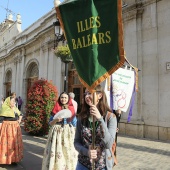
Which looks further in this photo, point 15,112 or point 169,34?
point 169,34

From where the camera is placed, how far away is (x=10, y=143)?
5.25m

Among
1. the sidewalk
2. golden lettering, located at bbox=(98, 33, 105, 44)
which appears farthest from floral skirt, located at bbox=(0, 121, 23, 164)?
golden lettering, located at bbox=(98, 33, 105, 44)

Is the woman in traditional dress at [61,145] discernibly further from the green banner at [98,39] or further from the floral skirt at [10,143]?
the green banner at [98,39]

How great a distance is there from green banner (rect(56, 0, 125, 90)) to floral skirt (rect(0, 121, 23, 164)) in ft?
11.8

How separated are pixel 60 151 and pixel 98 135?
2.08m

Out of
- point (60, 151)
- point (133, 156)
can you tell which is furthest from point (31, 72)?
point (60, 151)

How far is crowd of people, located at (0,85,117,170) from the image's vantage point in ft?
7.50

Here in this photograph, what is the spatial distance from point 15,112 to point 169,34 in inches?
261

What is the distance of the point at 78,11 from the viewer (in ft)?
7.82

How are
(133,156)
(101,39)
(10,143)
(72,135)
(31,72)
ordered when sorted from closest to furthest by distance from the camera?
1. (101,39)
2. (72,135)
3. (10,143)
4. (133,156)
5. (31,72)

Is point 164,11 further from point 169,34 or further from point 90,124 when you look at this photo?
point 90,124

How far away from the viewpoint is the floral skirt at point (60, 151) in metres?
4.14

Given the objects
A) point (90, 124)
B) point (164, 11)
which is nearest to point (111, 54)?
point (90, 124)

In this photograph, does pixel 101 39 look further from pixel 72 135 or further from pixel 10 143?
pixel 10 143
